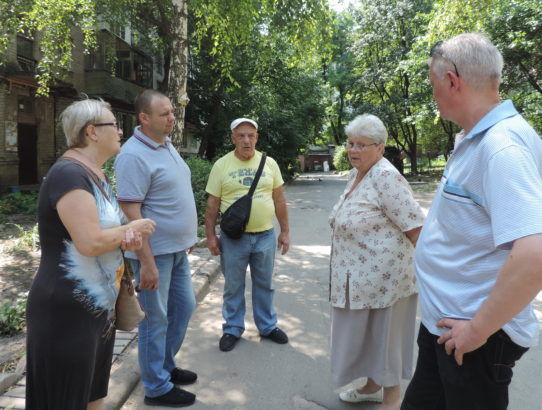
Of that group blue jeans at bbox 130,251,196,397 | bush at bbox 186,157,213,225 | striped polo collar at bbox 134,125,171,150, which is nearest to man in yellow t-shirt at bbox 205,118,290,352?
blue jeans at bbox 130,251,196,397

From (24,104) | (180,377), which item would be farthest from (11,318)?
(24,104)

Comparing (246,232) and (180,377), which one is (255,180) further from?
(180,377)

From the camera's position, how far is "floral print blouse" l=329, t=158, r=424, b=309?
2520 millimetres

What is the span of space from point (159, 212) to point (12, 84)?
603 inches

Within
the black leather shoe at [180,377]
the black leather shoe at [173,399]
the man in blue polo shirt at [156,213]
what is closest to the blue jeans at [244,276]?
the black leather shoe at [180,377]

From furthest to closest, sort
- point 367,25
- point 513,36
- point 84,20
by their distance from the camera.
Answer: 1. point 367,25
2. point 513,36
3. point 84,20

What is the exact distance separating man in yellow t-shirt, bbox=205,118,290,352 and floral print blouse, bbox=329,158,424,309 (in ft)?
4.00

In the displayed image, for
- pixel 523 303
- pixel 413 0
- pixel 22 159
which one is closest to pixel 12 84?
pixel 22 159

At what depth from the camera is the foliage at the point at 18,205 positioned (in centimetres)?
1099

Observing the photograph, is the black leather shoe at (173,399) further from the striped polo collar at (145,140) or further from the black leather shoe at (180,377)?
the striped polo collar at (145,140)

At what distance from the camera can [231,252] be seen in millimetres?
3750

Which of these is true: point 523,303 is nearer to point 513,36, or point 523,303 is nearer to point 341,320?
point 341,320

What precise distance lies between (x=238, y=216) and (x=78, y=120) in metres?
1.81

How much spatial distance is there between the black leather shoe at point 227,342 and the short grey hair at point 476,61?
3.01 metres
